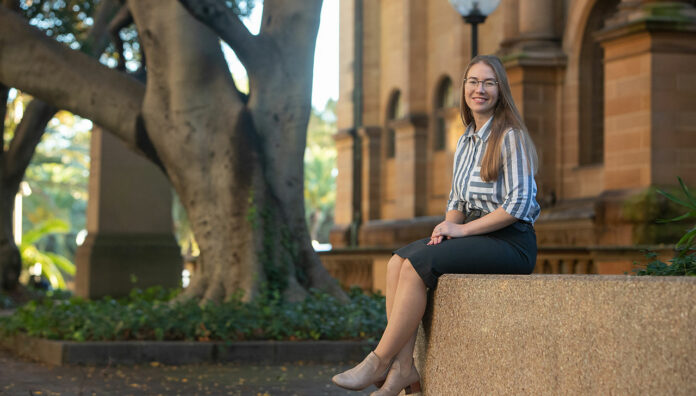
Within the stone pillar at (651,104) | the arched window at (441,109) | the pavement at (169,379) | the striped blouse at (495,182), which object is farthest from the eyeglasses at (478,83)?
the arched window at (441,109)

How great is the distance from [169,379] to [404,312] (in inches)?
146

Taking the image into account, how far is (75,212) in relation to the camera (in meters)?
86.7

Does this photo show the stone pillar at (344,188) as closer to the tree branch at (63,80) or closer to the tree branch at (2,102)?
the tree branch at (2,102)

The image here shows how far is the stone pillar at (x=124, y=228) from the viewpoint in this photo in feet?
53.2

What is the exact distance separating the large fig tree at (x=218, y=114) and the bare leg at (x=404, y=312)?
559 centimetres

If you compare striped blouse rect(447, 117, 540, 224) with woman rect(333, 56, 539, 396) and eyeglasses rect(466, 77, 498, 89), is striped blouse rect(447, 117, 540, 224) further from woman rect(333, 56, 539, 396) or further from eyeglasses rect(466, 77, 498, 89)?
eyeglasses rect(466, 77, 498, 89)

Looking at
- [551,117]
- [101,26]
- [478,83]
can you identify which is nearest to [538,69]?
[551,117]

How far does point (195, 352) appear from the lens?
8.98 m

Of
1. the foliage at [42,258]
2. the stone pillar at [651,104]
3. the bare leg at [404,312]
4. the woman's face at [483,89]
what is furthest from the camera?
the foliage at [42,258]

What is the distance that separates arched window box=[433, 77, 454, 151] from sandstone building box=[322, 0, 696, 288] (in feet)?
0.12

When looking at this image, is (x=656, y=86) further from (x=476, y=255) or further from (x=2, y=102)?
(x=2, y=102)

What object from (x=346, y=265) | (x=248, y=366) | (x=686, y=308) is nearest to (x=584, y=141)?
(x=346, y=265)

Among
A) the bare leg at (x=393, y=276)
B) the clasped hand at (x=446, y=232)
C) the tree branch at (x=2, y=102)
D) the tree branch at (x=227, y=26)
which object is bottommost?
the bare leg at (x=393, y=276)

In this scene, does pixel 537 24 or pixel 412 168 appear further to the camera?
pixel 412 168
